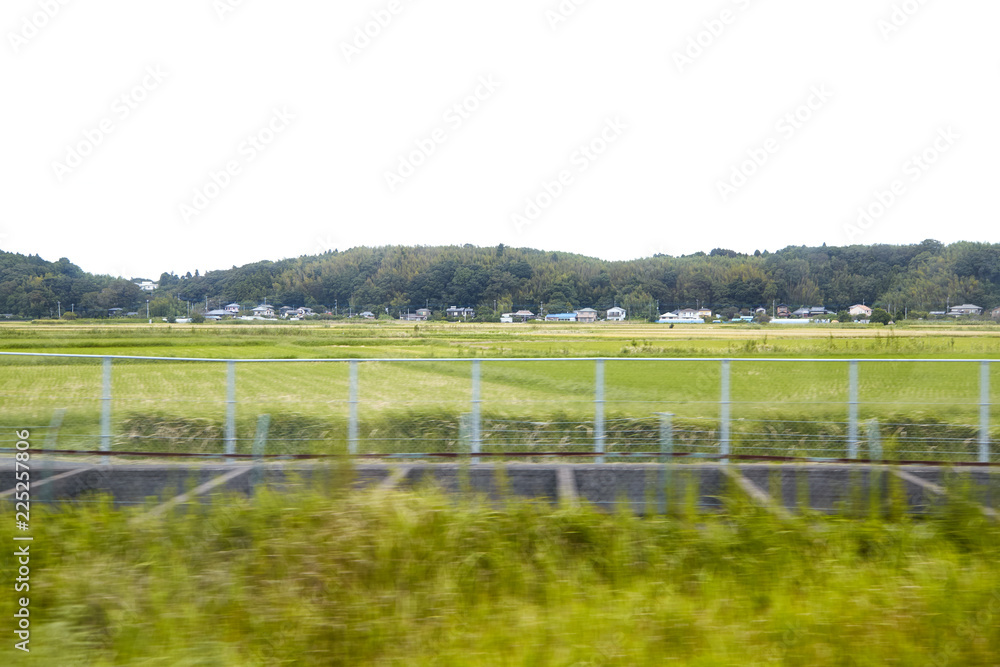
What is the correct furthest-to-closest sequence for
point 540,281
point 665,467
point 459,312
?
point 540,281 < point 459,312 < point 665,467

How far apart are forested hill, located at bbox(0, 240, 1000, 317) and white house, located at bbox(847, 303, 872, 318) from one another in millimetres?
720

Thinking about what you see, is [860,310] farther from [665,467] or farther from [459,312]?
[665,467]

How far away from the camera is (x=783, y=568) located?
154 inches

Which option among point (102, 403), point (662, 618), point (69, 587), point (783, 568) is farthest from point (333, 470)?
point (102, 403)

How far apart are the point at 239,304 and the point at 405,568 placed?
36467mm

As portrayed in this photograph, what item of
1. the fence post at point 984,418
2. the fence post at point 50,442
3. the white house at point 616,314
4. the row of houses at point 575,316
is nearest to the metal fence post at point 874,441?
the fence post at point 984,418

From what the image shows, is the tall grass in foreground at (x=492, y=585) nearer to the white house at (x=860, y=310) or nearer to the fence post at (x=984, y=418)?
the fence post at (x=984, y=418)

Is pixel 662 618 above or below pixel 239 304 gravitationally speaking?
below

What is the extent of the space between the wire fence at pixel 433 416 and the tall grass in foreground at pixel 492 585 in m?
1.30

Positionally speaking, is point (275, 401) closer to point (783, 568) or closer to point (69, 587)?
point (69, 587)

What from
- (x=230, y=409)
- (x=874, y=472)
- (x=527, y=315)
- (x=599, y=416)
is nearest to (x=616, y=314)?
(x=527, y=315)

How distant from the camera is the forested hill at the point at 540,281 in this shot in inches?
911

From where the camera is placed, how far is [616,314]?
178 feet

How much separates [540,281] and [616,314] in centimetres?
820
